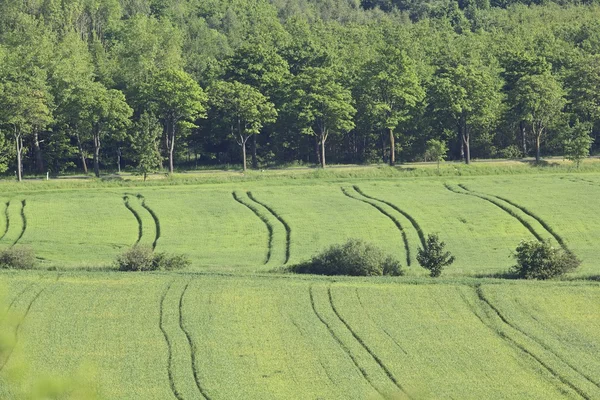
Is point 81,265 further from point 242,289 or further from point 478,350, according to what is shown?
point 478,350

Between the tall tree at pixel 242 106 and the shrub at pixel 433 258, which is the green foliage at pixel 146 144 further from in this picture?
the shrub at pixel 433 258

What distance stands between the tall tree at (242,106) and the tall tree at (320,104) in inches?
151

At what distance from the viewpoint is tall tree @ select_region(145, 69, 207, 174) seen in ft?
431

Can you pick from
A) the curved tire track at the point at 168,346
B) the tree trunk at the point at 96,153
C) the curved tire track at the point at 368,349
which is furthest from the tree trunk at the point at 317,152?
the curved tire track at the point at 368,349

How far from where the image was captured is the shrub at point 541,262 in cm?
6469

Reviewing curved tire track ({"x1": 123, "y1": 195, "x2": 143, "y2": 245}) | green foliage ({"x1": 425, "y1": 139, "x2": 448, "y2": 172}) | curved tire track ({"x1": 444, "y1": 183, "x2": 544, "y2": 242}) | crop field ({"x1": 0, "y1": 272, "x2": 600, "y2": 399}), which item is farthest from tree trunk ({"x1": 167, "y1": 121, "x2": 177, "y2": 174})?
crop field ({"x1": 0, "y1": 272, "x2": 600, "y2": 399})

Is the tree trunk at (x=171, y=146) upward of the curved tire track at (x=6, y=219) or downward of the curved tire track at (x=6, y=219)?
upward

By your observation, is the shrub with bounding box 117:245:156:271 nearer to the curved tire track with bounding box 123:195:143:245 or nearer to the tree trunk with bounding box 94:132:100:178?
the curved tire track with bounding box 123:195:143:245

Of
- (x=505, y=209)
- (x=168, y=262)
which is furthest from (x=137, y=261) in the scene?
(x=505, y=209)

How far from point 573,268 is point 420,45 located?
114m

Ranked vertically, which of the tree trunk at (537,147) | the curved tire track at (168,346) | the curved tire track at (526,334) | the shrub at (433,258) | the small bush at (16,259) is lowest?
the curved tire track at (526,334)

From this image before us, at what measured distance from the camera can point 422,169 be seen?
11850cm

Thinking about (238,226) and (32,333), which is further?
(238,226)

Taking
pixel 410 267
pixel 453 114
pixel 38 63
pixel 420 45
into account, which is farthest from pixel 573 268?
pixel 420 45
